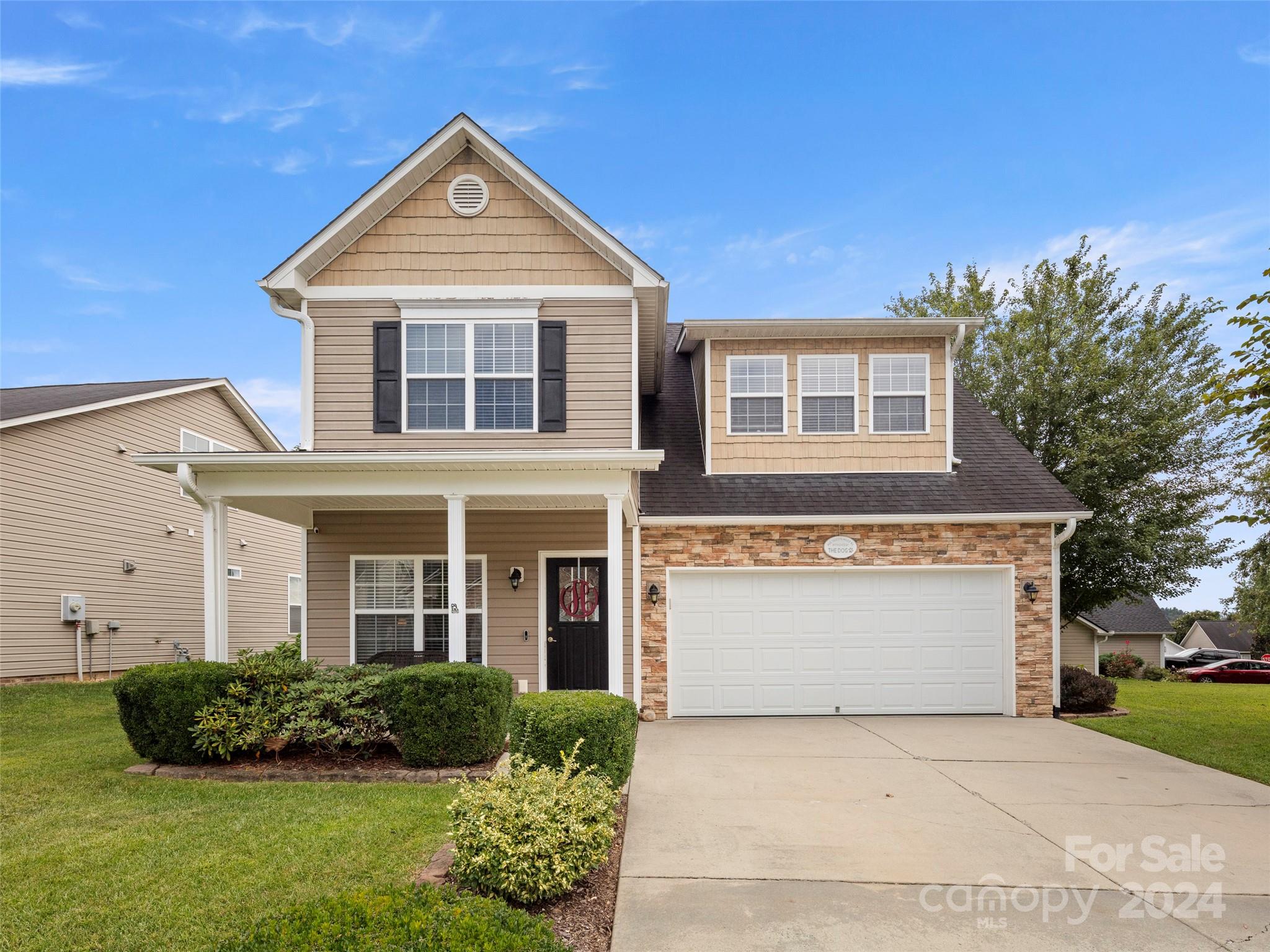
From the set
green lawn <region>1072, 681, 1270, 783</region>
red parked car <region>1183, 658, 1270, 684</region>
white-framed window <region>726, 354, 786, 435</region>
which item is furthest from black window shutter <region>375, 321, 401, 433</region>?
red parked car <region>1183, 658, 1270, 684</region>

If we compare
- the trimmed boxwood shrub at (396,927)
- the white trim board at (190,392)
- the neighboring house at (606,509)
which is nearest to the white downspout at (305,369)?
the neighboring house at (606,509)

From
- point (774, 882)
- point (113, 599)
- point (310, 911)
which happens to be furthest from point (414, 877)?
point (113, 599)

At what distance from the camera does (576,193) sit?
10.9 m

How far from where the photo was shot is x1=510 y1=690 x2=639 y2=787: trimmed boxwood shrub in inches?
231

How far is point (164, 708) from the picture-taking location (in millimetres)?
7445

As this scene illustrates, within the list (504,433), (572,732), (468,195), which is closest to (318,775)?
(572,732)

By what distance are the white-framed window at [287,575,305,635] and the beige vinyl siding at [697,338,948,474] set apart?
1275cm

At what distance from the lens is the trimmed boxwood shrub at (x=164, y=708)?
7469 millimetres

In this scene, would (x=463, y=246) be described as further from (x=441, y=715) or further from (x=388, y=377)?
(x=441, y=715)

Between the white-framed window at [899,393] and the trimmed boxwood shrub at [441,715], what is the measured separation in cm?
718

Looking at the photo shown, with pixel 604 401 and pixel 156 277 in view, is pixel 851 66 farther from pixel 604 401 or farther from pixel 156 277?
pixel 156 277

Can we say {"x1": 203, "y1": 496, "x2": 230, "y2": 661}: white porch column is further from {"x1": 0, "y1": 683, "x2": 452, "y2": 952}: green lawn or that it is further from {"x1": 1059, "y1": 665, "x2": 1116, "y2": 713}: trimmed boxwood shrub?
{"x1": 1059, "y1": 665, "x2": 1116, "y2": 713}: trimmed boxwood shrub

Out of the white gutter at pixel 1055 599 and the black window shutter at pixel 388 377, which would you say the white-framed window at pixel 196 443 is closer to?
the black window shutter at pixel 388 377

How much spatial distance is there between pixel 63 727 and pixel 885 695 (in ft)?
34.2
